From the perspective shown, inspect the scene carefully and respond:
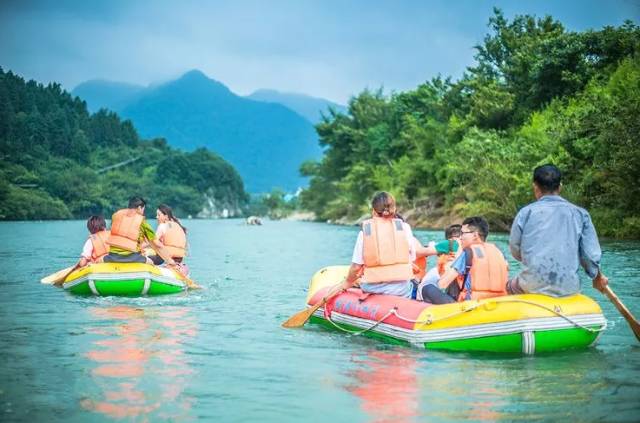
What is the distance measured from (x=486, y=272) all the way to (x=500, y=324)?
639 mm

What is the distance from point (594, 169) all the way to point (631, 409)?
68.5 ft

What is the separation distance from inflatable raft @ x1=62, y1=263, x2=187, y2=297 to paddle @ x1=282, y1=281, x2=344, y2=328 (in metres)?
3.35

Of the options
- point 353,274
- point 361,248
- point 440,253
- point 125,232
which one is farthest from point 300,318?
point 125,232

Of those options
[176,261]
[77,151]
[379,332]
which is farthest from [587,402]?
[77,151]

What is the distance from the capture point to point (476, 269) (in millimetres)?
7496

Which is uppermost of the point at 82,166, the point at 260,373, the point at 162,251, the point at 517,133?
the point at 82,166

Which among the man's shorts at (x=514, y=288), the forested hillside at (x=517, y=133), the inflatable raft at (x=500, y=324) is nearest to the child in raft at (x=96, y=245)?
the inflatable raft at (x=500, y=324)

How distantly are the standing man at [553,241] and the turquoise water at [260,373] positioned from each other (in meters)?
0.68

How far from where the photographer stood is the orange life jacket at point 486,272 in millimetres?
7484

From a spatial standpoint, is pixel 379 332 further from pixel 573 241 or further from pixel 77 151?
pixel 77 151

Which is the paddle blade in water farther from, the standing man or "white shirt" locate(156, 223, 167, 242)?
"white shirt" locate(156, 223, 167, 242)

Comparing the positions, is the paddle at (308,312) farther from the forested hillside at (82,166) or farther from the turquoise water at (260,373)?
the forested hillside at (82,166)

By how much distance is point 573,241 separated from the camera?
22.7 feet

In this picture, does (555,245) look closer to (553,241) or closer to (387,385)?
(553,241)
